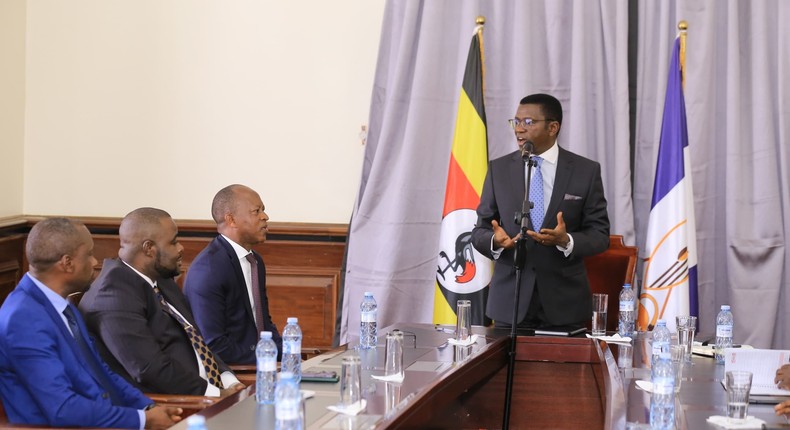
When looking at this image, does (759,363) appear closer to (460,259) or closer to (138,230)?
(138,230)

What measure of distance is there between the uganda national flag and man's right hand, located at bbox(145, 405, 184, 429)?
249 cm

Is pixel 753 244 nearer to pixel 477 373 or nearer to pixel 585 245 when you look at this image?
pixel 585 245

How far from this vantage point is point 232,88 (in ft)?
20.7

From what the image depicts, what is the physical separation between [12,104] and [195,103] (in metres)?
1.13

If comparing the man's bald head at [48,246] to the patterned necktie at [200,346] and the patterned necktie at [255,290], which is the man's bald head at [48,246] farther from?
the patterned necktie at [255,290]

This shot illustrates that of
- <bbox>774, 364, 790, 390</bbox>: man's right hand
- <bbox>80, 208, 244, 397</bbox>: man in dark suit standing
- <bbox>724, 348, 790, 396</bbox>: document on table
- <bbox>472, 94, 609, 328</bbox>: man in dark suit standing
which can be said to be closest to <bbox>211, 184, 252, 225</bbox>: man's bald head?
<bbox>80, 208, 244, 397</bbox>: man in dark suit standing

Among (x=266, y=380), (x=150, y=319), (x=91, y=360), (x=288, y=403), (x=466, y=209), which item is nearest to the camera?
(x=288, y=403)

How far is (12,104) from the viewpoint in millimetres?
6258

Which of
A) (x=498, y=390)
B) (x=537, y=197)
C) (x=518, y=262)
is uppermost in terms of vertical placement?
(x=537, y=197)

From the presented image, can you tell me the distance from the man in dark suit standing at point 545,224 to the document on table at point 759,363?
1370mm

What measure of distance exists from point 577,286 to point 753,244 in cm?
176

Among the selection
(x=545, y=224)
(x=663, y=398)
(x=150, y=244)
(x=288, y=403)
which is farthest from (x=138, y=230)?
(x=663, y=398)

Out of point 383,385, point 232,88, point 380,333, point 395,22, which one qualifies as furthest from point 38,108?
point 383,385

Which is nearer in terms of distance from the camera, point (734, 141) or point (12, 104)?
point (734, 141)
